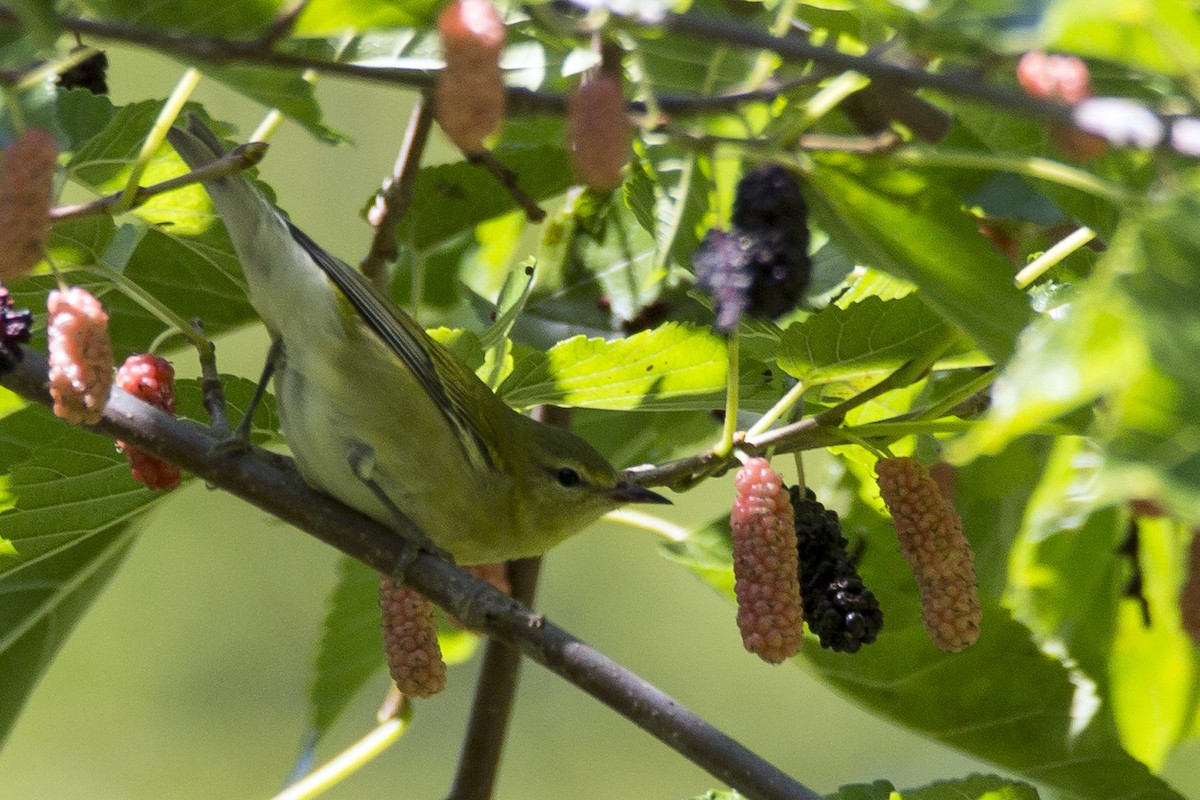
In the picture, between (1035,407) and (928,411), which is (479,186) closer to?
(928,411)

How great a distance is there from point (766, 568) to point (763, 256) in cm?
51

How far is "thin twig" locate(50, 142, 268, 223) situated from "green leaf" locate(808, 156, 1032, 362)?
80 centimetres

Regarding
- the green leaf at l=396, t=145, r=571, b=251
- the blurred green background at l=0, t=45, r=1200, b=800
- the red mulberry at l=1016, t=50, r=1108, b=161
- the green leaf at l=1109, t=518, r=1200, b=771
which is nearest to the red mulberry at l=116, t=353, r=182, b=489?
the green leaf at l=396, t=145, r=571, b=251

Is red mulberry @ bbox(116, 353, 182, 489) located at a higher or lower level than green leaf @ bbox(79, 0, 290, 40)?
lower

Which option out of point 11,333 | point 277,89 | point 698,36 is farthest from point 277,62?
point 11,333

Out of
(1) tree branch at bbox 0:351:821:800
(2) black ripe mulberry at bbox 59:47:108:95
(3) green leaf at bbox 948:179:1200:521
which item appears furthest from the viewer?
(2) black ripe mulberry at bbox 59:47:108:95

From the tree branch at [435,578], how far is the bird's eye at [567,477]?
1.06 m

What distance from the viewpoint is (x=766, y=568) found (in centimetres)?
181

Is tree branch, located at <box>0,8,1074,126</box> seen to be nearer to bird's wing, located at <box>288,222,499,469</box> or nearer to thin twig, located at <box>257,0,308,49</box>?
thin twig, located at <box>257,0,308,49</box>

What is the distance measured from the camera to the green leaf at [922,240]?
4.87 ft

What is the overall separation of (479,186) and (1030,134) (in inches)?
59.1

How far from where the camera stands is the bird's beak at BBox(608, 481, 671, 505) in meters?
3.07

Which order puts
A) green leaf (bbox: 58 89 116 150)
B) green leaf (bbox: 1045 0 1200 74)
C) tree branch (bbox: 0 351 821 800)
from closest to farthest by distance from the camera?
green leaf (bbox: 1045 0 1200 74), tree branch (bbox: 0 351 821 800), green leaf (bbox: 58 89 116 150)

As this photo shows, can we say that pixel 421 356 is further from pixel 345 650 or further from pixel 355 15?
pixel 355 15
